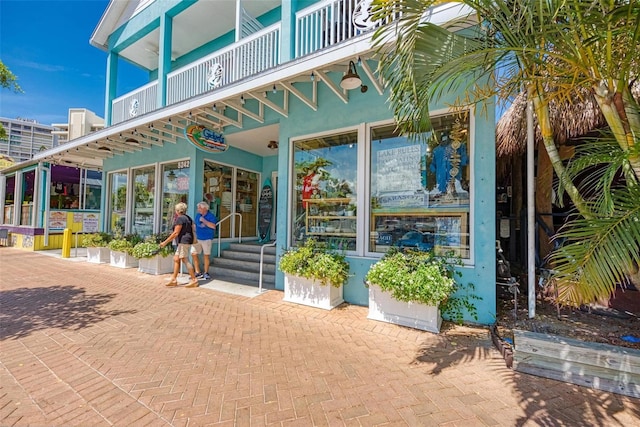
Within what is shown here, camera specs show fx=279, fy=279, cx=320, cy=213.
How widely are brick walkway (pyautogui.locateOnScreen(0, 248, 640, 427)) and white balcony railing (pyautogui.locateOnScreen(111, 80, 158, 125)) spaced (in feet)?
18.8

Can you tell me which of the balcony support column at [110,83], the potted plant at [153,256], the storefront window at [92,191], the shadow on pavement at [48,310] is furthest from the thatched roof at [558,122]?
the storefront window at [92,191]

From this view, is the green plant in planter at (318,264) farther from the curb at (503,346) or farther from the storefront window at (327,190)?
the curb at (503,346)

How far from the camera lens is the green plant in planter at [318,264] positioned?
15.1ft

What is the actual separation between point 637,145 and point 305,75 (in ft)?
12.9

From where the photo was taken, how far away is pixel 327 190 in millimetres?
5684

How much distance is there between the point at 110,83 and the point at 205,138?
20.1ft

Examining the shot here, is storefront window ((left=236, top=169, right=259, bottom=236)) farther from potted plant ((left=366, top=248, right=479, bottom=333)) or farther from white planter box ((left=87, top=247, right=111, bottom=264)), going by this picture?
potted plant ((left=366, top=248, right=479, bottom=333))

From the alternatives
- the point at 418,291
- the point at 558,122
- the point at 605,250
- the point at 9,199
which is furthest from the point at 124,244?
the point at 9,199

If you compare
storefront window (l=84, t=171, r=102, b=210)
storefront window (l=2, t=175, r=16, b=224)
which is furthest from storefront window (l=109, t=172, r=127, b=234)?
storefront window (l=2, t=175, r=16, b=224)

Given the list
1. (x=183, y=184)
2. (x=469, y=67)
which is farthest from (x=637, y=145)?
(x=183, y=184)

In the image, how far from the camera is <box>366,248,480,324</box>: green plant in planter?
145 inches

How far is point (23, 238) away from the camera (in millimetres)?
12438

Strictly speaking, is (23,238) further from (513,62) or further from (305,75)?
(513,62)

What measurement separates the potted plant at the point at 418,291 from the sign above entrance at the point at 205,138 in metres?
4.38
